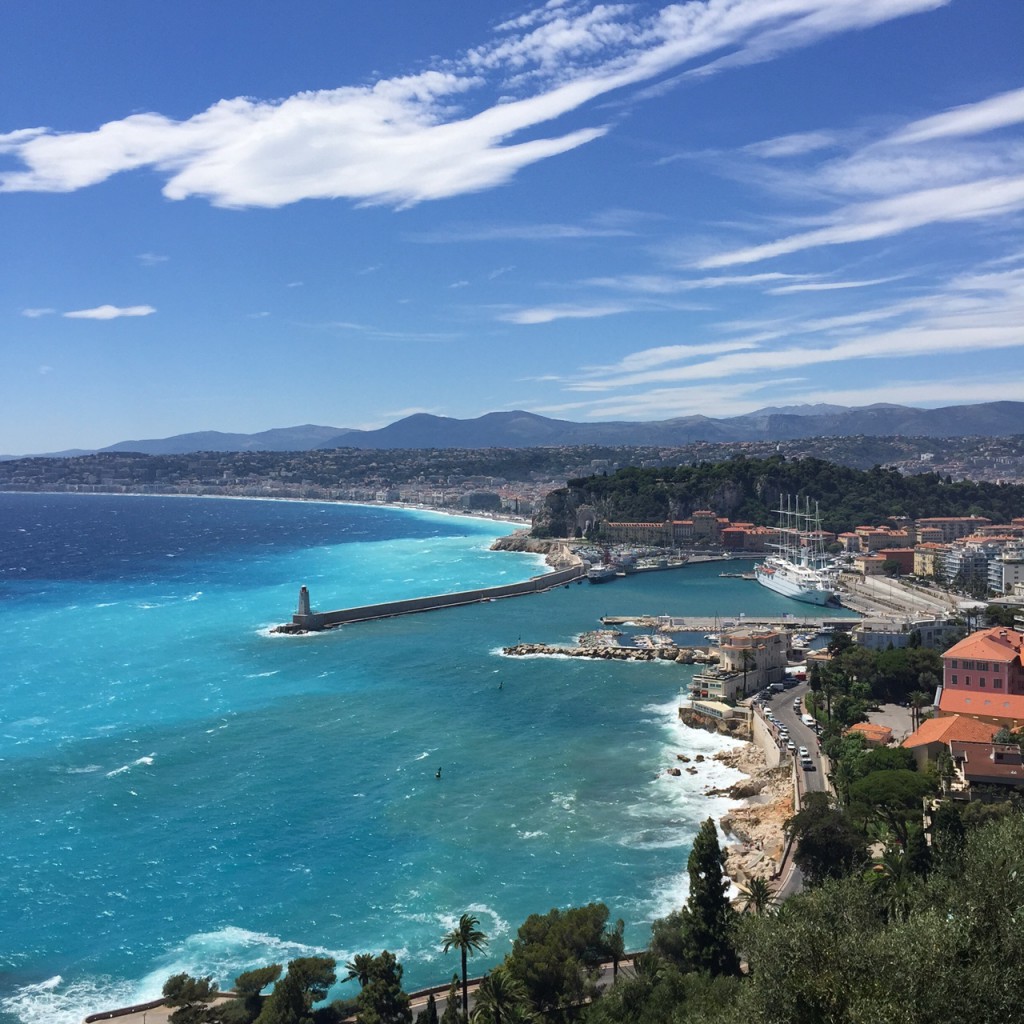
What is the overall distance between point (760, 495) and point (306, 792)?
82.2 m

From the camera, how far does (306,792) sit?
26641 millimetres

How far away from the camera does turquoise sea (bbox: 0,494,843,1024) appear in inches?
764

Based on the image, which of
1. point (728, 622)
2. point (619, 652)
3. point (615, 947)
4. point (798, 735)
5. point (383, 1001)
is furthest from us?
point (728, 622)

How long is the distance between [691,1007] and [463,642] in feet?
115

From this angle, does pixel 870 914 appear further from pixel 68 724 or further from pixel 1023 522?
pixel 1023 522

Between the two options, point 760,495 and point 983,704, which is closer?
point 983,704

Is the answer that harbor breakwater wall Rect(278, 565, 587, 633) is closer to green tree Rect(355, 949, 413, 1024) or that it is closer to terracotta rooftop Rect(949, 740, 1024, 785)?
terracotta rooftop Rect(949, 740, 1024, 785)

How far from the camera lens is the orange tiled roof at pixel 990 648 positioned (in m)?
29.4

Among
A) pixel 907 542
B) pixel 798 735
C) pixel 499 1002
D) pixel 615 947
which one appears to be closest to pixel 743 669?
pixel 798 735

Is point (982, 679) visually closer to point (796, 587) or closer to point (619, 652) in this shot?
point (619, 652)

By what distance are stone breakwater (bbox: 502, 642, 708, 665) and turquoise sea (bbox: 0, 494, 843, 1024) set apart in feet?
4.53

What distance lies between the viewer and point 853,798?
2175cm

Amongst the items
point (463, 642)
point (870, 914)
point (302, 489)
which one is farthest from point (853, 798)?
point (302, 489)

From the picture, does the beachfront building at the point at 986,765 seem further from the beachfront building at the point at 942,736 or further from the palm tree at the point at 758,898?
the palm tree at the point at 758,898
